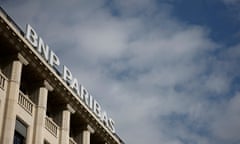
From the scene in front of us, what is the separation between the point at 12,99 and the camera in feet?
146

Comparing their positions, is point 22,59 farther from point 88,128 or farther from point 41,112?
point 88,128

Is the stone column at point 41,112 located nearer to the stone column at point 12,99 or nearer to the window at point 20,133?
the window at point 20,133

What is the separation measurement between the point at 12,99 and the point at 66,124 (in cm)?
994

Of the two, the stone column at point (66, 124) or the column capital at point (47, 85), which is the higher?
the column capital at point (47, 85)

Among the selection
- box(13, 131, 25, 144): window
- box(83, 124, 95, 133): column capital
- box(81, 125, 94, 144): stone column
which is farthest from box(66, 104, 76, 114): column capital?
box(13, 131, 25, 144): window

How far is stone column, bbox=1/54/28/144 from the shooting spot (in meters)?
42.8

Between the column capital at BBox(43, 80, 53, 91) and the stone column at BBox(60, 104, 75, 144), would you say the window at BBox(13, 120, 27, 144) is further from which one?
the stone column at BBox(60, 104, 75, 144)

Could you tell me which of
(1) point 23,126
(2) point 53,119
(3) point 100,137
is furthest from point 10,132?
(3) point 100,137

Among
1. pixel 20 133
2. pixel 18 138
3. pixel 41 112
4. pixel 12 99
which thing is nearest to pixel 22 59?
pixel 12 99

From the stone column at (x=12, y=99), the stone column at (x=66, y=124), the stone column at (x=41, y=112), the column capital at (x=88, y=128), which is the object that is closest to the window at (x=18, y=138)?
the stone column at (x=41, y=112)

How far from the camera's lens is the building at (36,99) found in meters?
44.7

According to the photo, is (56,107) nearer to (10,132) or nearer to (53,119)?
(53,119)

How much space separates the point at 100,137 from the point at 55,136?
991 centimetres

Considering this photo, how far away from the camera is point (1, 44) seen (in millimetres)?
46000
